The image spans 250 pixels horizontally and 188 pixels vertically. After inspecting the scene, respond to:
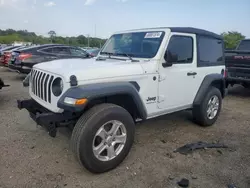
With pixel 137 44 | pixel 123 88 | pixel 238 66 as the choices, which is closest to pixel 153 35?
pixel 137 44

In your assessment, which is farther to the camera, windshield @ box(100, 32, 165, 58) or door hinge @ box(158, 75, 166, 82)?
windshield @ box(100, 32, 165, 58)

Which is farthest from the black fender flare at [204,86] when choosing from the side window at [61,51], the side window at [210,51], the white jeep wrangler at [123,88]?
Answer: the side window at [61,51]

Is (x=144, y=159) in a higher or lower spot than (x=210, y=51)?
lower

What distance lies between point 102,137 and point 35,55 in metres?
8.14

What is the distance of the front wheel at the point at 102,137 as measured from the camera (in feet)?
10.3

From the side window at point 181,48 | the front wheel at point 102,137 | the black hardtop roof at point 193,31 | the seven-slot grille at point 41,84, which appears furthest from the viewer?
the black hardtop roof at point 193,31

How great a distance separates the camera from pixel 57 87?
11.2 feet

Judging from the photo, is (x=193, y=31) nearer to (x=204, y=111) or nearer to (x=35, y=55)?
(x=204, y=111)

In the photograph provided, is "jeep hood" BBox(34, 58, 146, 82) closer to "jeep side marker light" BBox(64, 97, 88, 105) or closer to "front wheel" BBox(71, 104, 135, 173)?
"jeep side marker light" BBox(64, 97, 88, 105)

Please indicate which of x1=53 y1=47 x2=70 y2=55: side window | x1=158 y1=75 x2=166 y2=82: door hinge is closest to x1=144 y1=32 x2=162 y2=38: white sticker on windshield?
x1=158 y1=75 x2=166 y2=82: door hinge

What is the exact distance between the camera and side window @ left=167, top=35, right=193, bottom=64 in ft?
14.2

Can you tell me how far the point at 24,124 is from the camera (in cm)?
523

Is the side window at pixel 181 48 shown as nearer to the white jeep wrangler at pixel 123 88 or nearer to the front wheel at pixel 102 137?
the white jeep wrangler at pixel 123 88

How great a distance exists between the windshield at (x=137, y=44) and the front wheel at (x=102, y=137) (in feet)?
4.12
